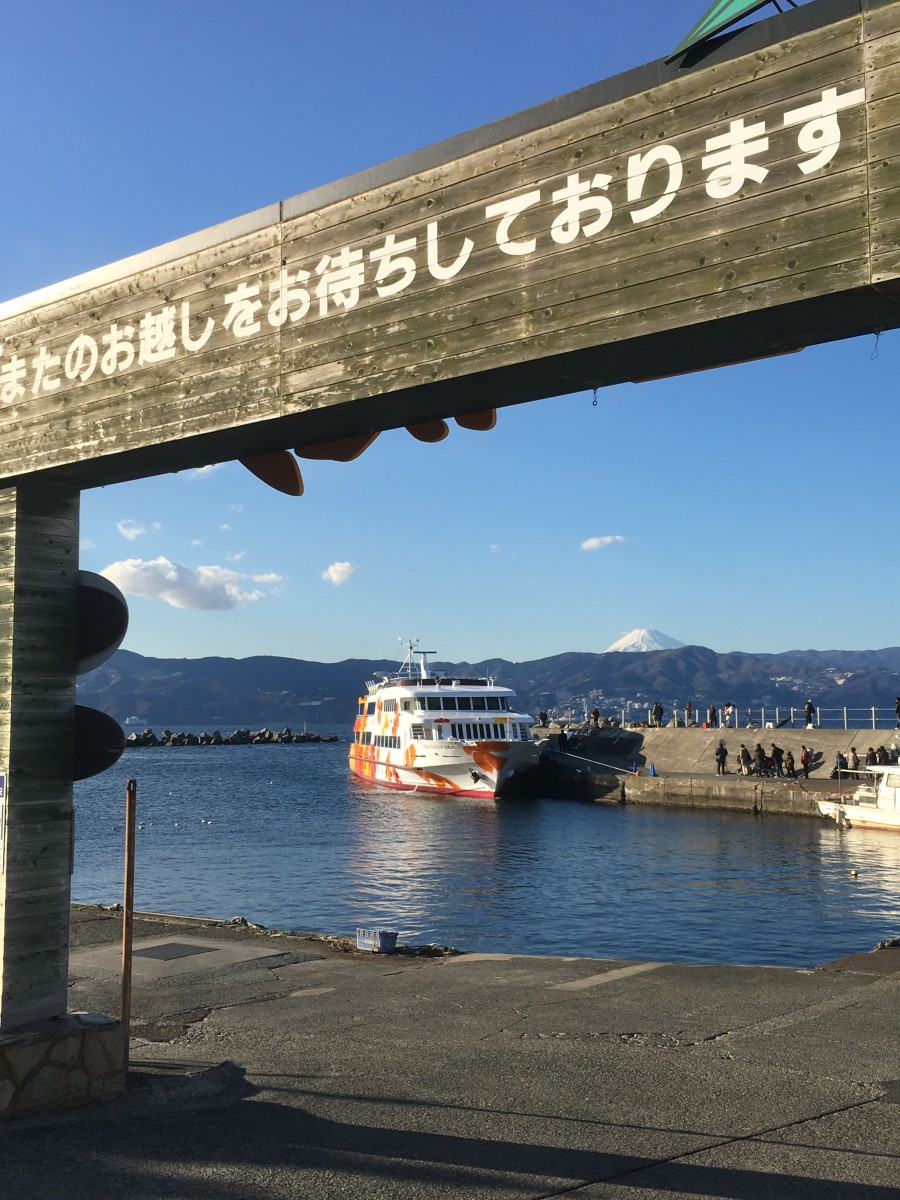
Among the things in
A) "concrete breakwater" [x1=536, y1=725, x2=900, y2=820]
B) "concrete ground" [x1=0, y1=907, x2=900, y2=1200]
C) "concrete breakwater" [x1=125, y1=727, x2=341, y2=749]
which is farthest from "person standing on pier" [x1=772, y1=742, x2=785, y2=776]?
"concrete breakwater" [x1=125, y1=727, x2=341, y2=749]

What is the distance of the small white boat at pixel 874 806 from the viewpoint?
1476 inches

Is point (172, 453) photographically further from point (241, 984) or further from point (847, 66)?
point (241, 984)

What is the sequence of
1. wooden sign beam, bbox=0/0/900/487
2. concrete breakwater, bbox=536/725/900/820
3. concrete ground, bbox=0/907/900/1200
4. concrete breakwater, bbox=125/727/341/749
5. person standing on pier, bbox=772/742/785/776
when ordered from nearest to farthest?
wooden sign beam, bbox=0/0/900/487 < concrete ground, bbox=0/907/900/1200 < concrete breakwater, bbox=536/725/900/820 < person standing on pier, bbox=772/742/785/776 < concrete breakwater, bbox=125/727/341/749

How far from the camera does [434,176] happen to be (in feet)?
20.6

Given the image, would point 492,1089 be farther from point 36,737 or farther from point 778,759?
point 778,759

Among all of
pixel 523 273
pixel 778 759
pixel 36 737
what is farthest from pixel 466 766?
pixel 523 273

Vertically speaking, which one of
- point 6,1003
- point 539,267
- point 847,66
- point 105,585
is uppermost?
point 847,66

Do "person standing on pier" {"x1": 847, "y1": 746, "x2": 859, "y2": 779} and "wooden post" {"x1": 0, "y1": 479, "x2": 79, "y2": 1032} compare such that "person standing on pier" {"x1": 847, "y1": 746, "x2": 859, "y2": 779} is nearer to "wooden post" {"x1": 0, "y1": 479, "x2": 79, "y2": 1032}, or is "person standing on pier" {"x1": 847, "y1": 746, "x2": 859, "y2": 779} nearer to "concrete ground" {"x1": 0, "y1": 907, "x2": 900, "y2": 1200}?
"concrete ground" {"x1": 0, "y1": 907, "x2": 900, "y2": 1200}

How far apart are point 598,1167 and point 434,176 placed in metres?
5.82

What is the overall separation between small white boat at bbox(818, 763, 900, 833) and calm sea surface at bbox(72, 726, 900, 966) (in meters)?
0.64

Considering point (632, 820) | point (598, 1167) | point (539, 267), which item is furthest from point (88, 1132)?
point (632, 820)

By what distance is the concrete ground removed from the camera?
6.07 metres

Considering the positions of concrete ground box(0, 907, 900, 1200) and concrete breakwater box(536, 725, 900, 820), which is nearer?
concrete ground box(0, 907, 900, 1200)

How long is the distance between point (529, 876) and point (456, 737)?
24.0 meters
